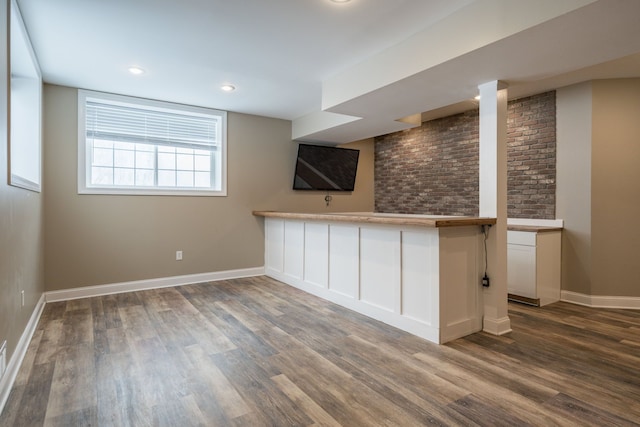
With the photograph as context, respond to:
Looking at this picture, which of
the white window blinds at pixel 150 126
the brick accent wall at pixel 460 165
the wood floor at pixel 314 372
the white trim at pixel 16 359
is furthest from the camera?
the white window blinds at pixel 150 126

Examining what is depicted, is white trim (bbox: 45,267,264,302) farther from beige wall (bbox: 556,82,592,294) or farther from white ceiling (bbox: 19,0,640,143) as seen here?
beige wall (bbox: 556,82,592,294)

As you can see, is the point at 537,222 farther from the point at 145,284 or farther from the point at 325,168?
the point at 145,284

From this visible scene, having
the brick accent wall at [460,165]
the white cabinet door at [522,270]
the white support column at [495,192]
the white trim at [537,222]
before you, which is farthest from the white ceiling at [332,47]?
the white cabinet door at [522,270]

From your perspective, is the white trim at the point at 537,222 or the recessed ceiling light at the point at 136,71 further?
the white trim at the point at 537,222

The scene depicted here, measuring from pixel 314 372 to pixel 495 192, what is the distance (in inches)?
77.5

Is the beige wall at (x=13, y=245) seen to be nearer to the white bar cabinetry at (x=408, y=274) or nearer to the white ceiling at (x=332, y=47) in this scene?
the white ceiling at (x=332, y=47)

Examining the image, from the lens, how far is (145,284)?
4.45m

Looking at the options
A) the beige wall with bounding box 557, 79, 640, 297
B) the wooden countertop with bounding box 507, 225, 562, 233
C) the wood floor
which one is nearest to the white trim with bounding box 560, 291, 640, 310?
the beige wall with bounding box 557, 79, 640, 297

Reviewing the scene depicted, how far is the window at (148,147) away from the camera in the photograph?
415cm

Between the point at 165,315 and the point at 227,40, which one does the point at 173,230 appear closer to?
the point at 165,315

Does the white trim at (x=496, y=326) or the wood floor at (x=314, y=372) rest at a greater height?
the white trim at (x=496, y=326)

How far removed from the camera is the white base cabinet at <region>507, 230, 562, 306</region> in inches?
145

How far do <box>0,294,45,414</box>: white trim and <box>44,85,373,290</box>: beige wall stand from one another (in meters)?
0.94

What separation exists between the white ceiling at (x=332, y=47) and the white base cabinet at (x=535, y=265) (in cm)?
162
